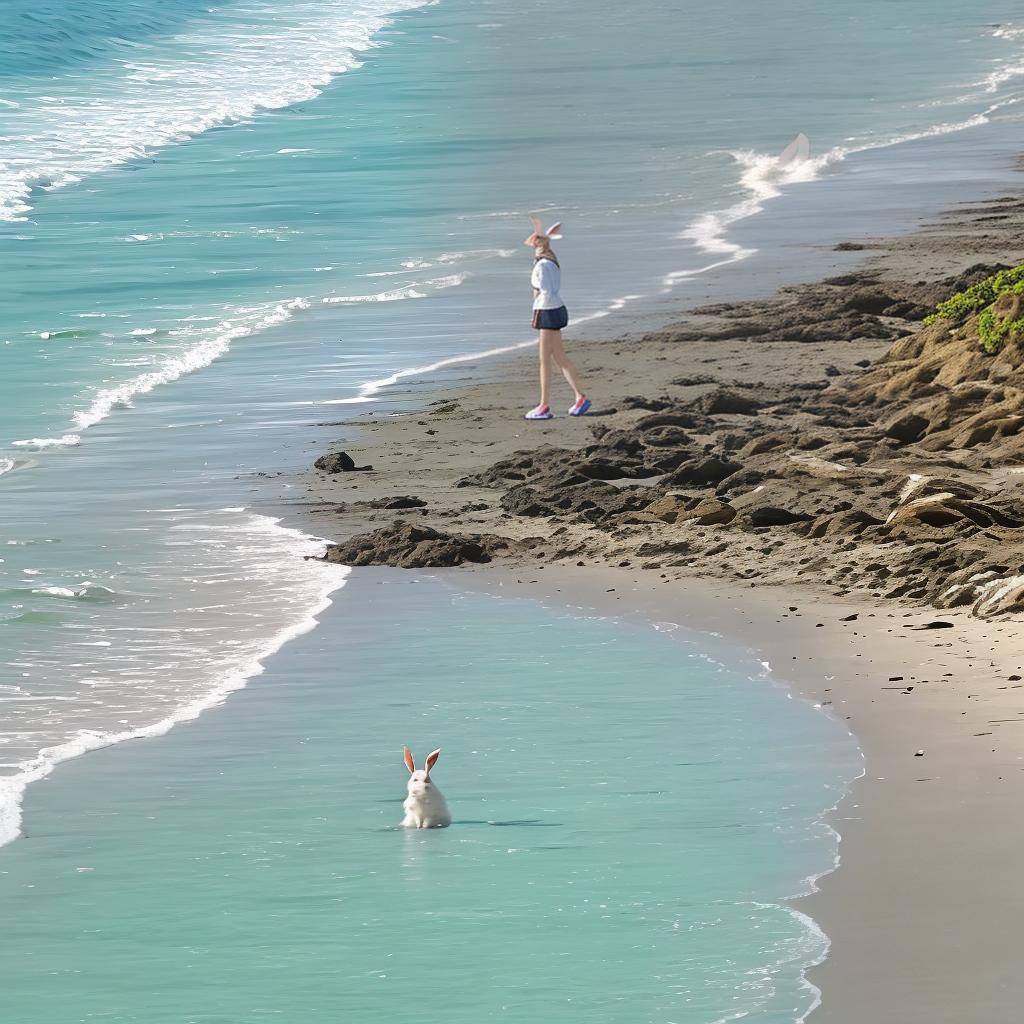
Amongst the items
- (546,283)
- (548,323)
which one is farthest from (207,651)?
(546,283)

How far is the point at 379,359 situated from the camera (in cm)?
1930

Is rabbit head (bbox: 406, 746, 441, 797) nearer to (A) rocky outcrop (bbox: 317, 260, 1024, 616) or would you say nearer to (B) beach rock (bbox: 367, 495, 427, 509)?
(A) rocky outcrop (bbox: 317, 260, 1024, 616)

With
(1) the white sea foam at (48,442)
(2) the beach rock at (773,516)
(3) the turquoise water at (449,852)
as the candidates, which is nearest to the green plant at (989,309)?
(2) the beach rock at (773,516)

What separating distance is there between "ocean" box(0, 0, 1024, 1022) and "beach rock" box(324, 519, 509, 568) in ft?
0.80

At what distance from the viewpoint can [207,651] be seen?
34.0ft

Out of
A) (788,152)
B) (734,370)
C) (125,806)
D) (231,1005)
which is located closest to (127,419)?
(734,370)

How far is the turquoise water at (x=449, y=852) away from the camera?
616cm

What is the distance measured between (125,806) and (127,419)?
954cm

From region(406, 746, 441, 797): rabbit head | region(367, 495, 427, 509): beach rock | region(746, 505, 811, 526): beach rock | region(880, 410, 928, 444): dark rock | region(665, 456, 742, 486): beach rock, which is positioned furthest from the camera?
region(880, 410, 928, 444): dark rock

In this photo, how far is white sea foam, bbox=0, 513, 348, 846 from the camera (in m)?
8.84

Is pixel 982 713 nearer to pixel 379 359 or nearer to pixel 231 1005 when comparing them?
pixel 231 1005

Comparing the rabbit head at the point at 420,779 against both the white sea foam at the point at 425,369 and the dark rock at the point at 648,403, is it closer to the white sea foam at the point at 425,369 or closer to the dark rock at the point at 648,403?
the dark rock at the point at 648,403

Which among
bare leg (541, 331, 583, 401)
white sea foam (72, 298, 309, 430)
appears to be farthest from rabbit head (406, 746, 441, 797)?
white sea foam (72, 298, 309, 430)

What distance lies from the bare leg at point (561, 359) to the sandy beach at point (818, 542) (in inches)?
10.7
